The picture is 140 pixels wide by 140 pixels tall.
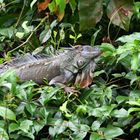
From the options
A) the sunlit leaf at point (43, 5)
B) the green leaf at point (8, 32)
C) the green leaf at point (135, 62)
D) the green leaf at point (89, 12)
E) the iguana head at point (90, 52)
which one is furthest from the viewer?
the green leaf at point (8, 32)

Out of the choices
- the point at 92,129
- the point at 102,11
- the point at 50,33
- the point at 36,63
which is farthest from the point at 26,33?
the point at 92,129

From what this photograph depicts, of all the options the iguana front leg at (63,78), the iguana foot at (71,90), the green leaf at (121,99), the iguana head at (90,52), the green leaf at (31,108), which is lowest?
the iguana front leg at (63,78)

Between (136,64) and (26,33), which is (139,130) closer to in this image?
(136,64)

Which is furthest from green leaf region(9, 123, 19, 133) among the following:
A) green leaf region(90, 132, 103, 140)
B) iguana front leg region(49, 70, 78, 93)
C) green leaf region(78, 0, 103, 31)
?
green leaf region(78, 0, 103, 31)

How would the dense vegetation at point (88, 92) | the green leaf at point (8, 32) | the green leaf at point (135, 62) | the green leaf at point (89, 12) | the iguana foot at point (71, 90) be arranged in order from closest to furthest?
the dense vegetation at point (88, 92) < the green leaf at point (135, 62) < the iguana foot at point (71, 90) < the green leaf at point (89, 12) < the green leaf at point (8, 32)

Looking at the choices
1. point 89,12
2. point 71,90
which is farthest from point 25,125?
point 89,12

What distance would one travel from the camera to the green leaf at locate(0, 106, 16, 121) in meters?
2.48

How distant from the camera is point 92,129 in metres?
2.49

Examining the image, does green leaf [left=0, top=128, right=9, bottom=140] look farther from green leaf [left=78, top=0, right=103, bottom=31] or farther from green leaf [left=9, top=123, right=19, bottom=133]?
green leaf [left=78, top=0, right=103, bottom=31]

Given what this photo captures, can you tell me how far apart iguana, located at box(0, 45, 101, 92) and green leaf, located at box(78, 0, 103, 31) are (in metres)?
0.19

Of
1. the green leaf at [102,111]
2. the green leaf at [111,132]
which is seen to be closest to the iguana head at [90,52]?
the green leaf at [102,111]

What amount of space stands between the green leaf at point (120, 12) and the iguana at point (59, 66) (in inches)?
13.4

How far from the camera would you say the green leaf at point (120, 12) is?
3.32 metres

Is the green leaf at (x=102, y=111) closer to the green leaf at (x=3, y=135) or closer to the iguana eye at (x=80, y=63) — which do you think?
the green leaf at (x=3, y=135)
